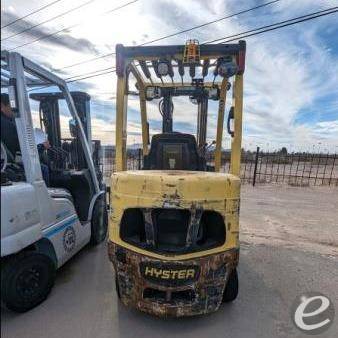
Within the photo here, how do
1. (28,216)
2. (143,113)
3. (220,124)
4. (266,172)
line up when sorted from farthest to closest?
(266,172), (143,113), (220,124), (28,216)

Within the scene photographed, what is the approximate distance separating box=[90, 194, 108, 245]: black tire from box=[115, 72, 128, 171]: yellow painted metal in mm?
1125

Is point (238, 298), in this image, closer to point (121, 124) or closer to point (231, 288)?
point (231, 288)

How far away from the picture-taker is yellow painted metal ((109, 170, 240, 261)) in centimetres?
266

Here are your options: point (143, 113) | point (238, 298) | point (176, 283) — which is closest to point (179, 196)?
point (176, 283)

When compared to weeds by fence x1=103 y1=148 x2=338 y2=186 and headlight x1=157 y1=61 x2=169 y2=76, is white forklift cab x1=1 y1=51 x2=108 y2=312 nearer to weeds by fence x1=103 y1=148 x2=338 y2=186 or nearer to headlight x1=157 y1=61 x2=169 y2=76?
headlight x1=157 y1=61 x2=169 y2=76

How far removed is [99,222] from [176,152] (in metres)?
1.84

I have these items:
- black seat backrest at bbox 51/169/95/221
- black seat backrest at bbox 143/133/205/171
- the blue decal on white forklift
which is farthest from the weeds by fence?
the blue decal on white forklift

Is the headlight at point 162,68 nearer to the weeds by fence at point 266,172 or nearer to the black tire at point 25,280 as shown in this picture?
the weeds by fence at point 266,172

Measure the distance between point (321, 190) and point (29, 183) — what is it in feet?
35.6

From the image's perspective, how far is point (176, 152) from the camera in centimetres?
406

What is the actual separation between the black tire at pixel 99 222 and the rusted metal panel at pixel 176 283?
2.05 m

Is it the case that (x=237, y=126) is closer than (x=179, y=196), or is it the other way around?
(x=179, y=196)

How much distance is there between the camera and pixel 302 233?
19.5 ft

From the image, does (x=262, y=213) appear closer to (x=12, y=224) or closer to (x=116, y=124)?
(x=116, y=124)
